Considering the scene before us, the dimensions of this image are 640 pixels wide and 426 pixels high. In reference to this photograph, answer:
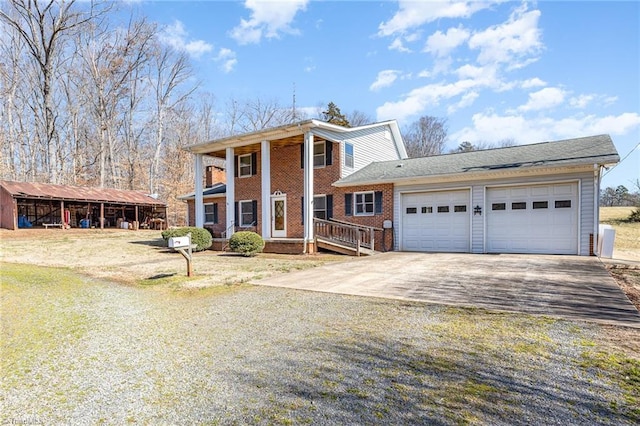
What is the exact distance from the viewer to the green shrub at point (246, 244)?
1338 cm

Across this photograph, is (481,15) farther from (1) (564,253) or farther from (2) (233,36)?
→ (2) (233,36)

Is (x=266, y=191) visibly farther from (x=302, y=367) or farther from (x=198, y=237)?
(x=302, y=367)

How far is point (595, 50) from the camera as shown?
1079 centimetres

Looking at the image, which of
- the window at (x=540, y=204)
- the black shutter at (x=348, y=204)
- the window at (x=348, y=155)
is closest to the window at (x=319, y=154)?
the window at (x=348, y=155)

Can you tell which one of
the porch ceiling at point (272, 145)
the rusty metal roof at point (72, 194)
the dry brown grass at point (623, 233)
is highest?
the porch ceiling at point (272, 145)

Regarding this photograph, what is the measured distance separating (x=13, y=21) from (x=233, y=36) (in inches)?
767

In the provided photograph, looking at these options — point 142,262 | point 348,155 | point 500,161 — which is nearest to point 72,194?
point 142,262

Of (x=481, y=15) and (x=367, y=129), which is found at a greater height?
(x=481, y=15)

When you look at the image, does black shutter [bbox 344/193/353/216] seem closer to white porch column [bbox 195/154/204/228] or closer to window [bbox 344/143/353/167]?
window [bbox 344/143/353/167]

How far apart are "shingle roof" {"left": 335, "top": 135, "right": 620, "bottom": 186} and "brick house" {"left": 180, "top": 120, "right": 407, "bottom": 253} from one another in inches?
28.9

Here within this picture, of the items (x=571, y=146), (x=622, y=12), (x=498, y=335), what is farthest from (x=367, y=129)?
(x=498, y=335)

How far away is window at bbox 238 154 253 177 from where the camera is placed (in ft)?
60.6

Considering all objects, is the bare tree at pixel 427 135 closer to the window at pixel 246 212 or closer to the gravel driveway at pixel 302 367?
the window at pixel 246 212

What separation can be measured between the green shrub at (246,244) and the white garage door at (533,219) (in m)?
8.72
